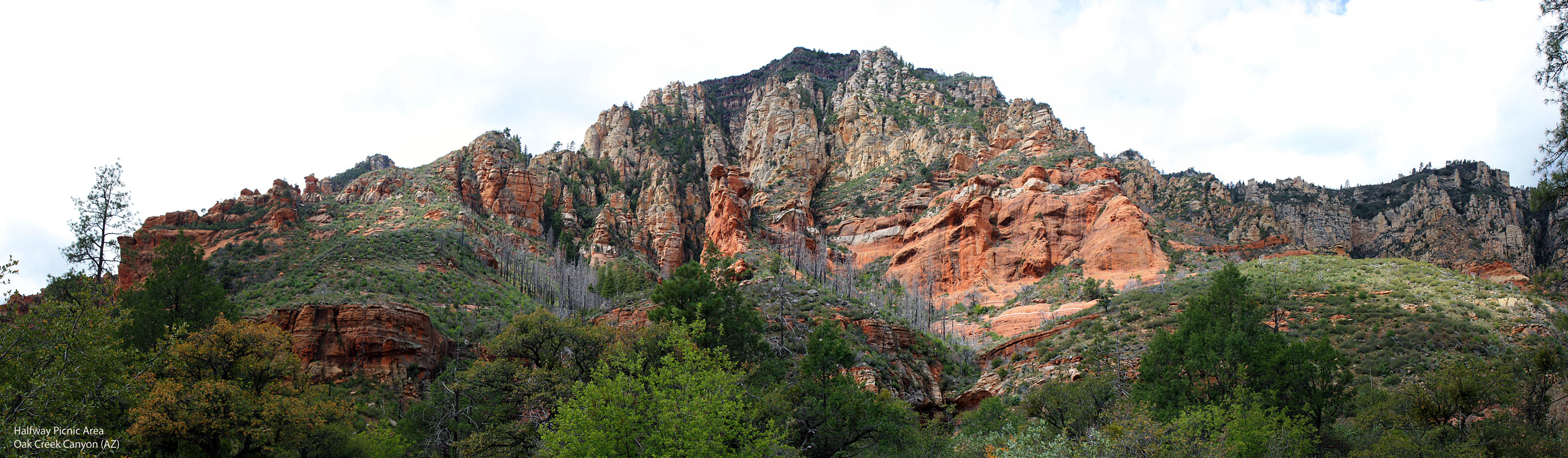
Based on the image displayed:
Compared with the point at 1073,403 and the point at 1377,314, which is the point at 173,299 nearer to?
the point at 1073,403

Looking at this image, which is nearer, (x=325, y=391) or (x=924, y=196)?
(x=325, y=391)

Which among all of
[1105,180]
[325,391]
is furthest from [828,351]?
[1105,180]

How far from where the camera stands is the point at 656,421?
21234 millimetres

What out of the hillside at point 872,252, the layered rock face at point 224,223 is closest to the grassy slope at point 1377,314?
the hillside at point 872,252

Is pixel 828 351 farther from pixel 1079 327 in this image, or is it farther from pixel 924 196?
pixel 924 196

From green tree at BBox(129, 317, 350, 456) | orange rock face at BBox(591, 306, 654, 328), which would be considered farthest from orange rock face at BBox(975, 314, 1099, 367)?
green tree at BBox(129, 317, 350, 456)

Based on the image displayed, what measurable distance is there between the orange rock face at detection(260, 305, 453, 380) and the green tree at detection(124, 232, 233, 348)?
5.66 metres

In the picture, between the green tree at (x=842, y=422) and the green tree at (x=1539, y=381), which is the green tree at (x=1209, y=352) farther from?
the green tree at (x=842, y=422)

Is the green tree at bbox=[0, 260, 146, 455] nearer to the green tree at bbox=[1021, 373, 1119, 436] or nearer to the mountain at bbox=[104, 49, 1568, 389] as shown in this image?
the mountain at bbox=[104, 49, 1568, 389]

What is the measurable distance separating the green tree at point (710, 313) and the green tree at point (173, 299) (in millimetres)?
21369

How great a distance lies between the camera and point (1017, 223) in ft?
319

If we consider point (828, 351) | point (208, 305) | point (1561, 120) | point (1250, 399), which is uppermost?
point (1561, 120)

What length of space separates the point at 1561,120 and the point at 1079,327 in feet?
139

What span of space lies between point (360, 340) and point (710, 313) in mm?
23687
